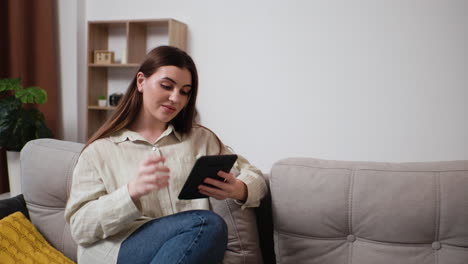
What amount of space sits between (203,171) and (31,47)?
2904 mm

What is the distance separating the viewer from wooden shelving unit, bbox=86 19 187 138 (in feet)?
11.2

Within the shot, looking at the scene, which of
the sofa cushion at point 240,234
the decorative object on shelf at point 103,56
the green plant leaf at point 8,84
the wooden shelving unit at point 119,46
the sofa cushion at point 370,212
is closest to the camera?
the sofa cushion at point 370,212

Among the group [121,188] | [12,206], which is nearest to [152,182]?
[121,188]

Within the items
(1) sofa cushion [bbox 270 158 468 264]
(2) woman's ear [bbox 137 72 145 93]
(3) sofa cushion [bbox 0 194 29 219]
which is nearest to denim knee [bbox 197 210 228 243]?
(1) sofa cushion [bbox 270 158 468 264]

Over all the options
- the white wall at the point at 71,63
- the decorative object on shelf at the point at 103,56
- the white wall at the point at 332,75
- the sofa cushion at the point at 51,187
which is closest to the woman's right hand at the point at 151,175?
the sofa cushion at the point at 51,187

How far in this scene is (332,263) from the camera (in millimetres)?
1270

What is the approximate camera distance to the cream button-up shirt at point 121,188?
113cm

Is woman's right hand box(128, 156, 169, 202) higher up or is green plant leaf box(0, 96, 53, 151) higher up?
woman's right hand box(128, 156, 169, 202)

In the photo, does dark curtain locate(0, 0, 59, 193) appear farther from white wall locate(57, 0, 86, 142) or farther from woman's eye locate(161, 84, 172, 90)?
woman's eye locate(161, 84, 172, 90)

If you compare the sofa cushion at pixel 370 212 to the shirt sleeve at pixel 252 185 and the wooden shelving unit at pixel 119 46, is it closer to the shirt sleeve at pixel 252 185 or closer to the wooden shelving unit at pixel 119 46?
the shirt sleeve at pixel 252 185

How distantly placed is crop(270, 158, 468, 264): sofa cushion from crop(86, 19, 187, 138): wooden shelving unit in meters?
2.26

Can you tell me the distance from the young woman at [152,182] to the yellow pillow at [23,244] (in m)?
0.26

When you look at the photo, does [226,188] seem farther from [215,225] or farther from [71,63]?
[71,63]

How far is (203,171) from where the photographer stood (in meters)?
1.14
